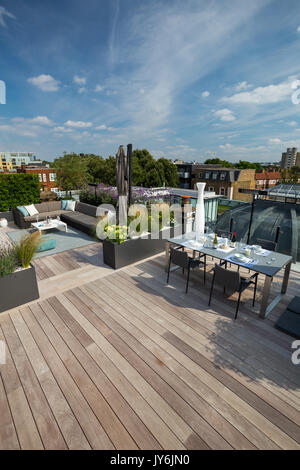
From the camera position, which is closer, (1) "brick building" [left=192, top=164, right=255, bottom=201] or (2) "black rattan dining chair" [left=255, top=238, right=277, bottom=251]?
(2) "black rattan dining chair" [left=255, top=238, right=277, bottom=251]

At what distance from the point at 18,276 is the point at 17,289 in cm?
23

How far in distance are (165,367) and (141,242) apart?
9.94 ft

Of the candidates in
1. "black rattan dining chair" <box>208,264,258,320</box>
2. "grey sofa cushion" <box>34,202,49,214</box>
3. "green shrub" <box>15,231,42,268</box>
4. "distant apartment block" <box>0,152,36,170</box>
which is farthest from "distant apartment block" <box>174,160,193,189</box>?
"distant apartment block" <box>0,152,36,170</box>

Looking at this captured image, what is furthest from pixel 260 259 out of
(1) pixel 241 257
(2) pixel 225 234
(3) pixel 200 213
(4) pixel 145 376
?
(4) pixel 145 376

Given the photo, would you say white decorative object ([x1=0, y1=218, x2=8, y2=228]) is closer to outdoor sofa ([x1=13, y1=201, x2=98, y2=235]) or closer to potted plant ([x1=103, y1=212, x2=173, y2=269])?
outdoor sofa ([x1=13, y1=201, x2=98, y2=235])

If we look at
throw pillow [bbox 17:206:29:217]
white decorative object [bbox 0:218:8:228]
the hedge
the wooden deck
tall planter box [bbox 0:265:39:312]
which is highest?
the hedge

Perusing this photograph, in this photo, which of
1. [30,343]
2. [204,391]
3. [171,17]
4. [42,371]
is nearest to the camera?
[204,391]

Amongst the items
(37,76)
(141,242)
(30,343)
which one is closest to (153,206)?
(141,242)

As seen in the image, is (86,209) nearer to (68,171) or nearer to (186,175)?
(68,171)

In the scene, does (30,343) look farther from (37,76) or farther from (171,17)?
(37,76)

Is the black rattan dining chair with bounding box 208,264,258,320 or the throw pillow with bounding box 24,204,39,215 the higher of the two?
the throw pillow with bounding box 24,204,39,215

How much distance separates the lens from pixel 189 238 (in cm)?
444

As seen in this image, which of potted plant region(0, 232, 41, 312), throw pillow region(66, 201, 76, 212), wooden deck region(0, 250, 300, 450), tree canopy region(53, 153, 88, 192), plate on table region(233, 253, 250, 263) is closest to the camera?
wooden deck region(0, 250, 300, 450)

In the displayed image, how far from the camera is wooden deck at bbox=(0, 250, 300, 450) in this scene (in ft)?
5.93
